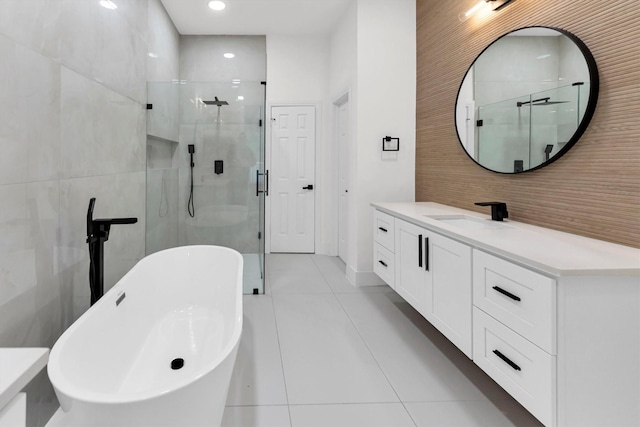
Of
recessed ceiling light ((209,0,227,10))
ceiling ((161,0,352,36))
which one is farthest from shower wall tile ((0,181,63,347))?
ceiling ((161,0,352,36))

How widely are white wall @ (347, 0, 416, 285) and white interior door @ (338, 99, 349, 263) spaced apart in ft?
2.73

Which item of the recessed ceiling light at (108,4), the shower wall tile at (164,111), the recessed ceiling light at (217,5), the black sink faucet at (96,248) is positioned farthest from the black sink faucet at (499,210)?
the recessed ceiling light at (217,5)

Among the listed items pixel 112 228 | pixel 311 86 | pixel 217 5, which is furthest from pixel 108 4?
pixel 311 86

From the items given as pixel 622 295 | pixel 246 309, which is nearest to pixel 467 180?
pixel 622 295

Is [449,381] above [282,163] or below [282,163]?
below

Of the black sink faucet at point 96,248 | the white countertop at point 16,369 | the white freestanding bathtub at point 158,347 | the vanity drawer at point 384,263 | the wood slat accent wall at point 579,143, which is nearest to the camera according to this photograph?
the white countertop at point 16,369

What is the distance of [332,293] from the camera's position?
12.1ft

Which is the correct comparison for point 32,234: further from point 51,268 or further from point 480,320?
point 480,320

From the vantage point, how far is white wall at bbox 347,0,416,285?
3779 mm

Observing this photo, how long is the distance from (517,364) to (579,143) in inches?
45.2

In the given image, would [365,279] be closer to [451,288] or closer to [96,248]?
[451,288]

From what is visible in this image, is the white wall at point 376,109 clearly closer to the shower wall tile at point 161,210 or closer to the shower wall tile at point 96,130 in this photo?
the shower wall tile at point 161,210

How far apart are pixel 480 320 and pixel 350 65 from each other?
306cm

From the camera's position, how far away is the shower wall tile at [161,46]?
144 inches
